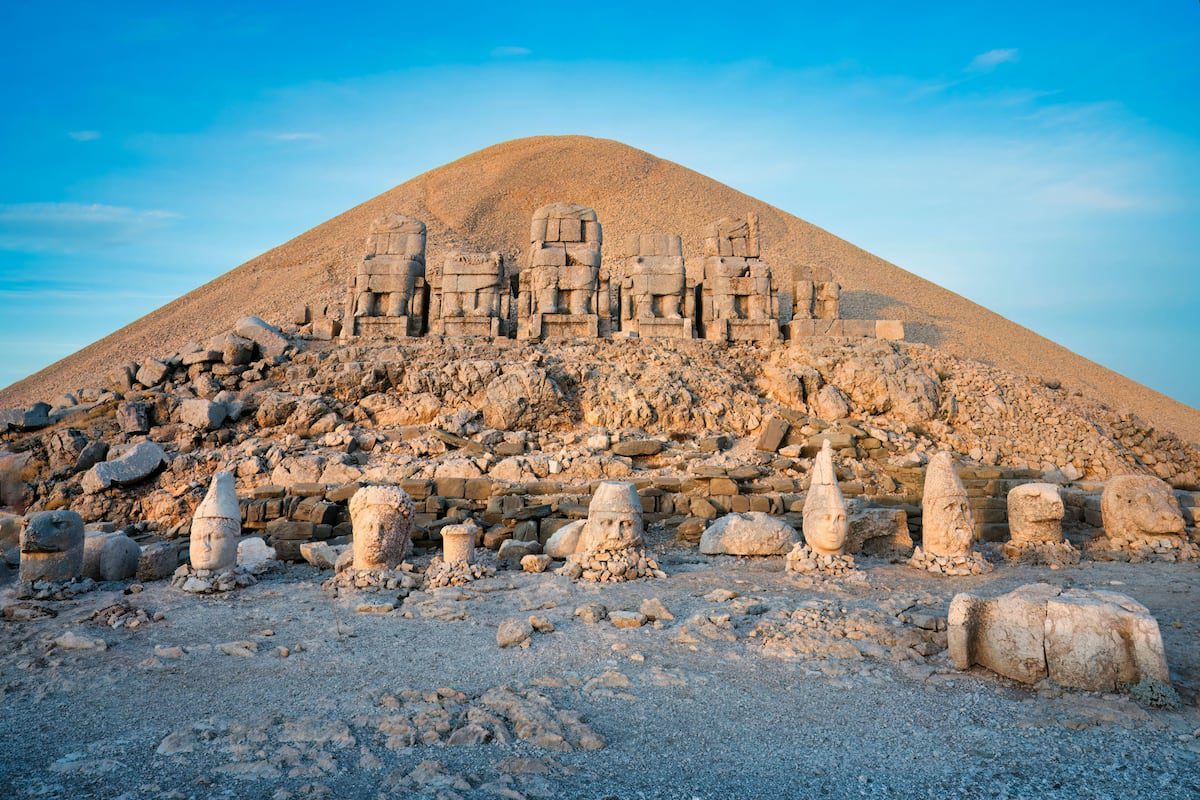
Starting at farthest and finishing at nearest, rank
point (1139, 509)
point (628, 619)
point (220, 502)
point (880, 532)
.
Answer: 1. point (880, 532)
2. point (1139, 509)
3. point (220, 502)
4. point (628, 619)

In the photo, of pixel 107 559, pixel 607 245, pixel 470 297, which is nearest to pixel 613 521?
pixel 107 559

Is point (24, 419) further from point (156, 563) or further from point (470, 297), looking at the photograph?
point (470, 297)

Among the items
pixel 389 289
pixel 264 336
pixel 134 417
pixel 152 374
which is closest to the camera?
pixel 134 417

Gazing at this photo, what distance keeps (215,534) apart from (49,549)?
5.64ft

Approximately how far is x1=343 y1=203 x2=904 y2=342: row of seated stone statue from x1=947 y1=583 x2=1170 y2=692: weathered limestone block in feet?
38.4

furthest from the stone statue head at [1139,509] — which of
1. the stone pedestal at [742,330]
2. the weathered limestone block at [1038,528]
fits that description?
the stone pedestal at [742,330]

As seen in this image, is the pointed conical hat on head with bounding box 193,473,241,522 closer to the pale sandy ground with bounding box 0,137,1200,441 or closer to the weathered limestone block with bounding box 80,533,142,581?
the weathered limestone block with bounding box 80,533,142,581

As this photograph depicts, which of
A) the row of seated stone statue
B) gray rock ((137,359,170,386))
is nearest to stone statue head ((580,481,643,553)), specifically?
the row of seated stone statue

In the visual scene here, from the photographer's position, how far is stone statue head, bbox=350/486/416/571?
8.74 meters

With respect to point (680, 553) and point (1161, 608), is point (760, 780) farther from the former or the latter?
point (680, 553)

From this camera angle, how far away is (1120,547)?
10.2 m

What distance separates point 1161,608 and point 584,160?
142ft

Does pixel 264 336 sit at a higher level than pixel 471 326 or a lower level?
lower

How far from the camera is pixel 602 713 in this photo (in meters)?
5.02
